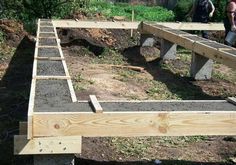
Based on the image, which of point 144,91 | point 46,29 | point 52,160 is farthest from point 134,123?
point 46,29

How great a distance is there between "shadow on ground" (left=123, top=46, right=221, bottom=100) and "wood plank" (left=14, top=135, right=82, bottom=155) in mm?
3947

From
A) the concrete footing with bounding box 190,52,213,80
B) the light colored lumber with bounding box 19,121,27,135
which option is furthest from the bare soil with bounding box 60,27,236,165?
the light colored lumber with bounding box 19,121,27,135

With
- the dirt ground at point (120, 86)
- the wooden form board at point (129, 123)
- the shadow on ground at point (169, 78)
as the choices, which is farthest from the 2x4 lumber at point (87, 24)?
the wooden form board at point (129, 123)

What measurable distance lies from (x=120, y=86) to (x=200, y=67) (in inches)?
67.8

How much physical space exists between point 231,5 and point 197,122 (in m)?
6.74

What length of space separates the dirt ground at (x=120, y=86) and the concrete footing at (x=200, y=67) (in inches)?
6.7

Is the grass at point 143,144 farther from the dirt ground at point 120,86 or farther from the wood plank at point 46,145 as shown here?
the wood plank at point 46,145

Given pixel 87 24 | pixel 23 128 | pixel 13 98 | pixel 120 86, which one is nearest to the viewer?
pixel 23 128

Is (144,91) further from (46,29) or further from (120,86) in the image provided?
(46,29)

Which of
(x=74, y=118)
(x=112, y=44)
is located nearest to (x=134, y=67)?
(x=112, y=44)

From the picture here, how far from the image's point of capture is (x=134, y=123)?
392 centimetres

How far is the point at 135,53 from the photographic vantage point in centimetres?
1170

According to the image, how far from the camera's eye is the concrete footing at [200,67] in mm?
8844

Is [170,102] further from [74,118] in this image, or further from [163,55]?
[163,55]
